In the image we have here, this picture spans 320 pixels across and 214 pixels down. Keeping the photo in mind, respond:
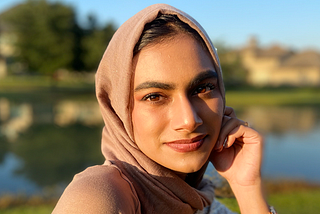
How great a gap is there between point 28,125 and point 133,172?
43.7 ft

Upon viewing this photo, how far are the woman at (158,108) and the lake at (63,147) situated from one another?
61cm

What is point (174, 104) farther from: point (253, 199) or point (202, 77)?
point (253, 199)

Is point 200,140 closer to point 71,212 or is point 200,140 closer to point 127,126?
point 127,126

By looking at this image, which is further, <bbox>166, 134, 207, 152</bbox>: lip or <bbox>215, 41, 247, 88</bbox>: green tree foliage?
<bbox>215, 41, 247, 88</bbox>: green tree foliage

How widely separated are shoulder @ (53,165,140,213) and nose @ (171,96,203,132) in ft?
1.10

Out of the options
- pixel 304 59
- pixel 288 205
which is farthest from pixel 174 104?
pixel 304 59

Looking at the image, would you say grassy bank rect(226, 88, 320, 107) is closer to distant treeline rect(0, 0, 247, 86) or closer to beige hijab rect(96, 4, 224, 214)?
distant treeline rect(0, 0, 247, 86)

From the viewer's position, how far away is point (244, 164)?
1.73 m

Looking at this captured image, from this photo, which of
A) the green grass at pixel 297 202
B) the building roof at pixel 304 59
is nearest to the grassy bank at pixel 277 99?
the building roof at pixel 304 59

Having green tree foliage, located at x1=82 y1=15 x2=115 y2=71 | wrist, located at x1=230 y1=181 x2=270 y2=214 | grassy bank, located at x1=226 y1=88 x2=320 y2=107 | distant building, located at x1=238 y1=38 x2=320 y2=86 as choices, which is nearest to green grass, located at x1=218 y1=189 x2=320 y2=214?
wrist, located at x1=230 y1=181 x2=270 y2=214

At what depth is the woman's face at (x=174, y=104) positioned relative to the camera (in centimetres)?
133

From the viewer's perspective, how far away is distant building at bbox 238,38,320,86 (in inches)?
1683

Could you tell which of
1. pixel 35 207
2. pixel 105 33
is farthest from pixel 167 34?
pixel 105 33

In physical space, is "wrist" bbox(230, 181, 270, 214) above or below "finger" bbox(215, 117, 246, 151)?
below
